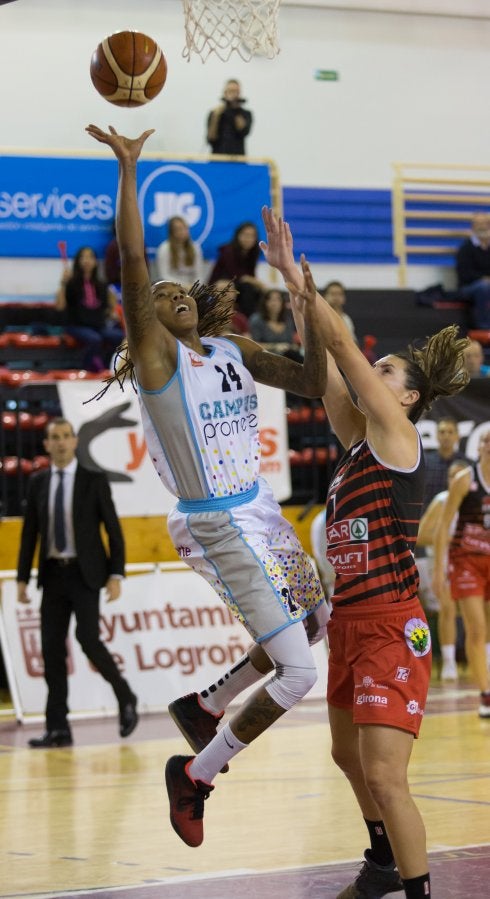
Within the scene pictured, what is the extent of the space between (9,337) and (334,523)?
10.2 meters

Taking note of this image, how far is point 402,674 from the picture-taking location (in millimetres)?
4449

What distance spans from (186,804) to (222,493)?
1.09 metres

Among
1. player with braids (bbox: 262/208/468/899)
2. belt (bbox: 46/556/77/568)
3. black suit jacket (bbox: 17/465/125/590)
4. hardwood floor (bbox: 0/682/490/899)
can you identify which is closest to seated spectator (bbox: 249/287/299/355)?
black suit jacket (bbox: 17/465/125/590)

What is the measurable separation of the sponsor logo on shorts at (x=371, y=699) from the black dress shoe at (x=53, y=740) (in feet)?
17.4

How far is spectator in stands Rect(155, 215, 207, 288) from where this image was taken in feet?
50.1

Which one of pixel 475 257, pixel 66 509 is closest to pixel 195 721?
pixel 66 509

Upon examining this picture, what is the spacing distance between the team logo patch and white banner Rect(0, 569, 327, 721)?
649 cm

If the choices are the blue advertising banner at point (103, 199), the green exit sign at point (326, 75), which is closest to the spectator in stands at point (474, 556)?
the blue advertising banner at point (103, 199)

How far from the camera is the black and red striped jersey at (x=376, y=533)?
180 inches

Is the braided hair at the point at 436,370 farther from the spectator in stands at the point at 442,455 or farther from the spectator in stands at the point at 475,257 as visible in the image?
the spectator in stands at the point at 475,257

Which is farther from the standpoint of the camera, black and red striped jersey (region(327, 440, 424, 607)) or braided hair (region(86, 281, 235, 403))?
braided hair (region(86, 281, 235, 403))

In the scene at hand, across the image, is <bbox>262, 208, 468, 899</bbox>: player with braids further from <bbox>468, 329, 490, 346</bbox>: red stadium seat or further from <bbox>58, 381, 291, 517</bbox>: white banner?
<bbox>468, 329, 490, 346</bbox>: red stadium seat

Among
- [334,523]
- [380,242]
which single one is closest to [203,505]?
[334,523]

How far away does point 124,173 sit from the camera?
14.4ft
